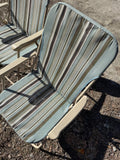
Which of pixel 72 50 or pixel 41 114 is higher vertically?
pixel 72 50

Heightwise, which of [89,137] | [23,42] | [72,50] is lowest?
[89,137]

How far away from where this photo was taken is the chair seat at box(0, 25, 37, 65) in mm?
2576

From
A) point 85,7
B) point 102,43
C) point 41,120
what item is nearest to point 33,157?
point 41,120

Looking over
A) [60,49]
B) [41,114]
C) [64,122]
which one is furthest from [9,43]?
[64,122]

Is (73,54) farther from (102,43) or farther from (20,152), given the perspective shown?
(20,152)

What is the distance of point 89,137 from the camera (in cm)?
267

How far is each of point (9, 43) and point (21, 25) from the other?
15.8 inches

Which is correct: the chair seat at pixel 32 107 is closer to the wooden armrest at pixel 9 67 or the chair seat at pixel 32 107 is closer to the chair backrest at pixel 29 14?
the wooden armrest at pixel 9 67

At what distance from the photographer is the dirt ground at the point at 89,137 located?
2465 millimetres

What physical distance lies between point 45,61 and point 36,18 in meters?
0.74

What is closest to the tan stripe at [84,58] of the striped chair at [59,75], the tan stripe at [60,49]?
the striped chair at [59,75]

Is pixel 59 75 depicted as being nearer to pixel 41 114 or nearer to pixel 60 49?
pixel 60 49

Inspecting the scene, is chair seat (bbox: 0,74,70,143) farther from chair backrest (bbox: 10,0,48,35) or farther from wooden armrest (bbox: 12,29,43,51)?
chair backrest (bbox: 10,0,48,35)

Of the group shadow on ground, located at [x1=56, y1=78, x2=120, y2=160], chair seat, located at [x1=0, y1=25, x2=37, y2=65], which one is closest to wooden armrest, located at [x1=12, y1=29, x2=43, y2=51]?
chair seat, located at [x1=0, y1=25, x2=37, y2=65]
